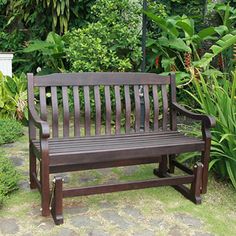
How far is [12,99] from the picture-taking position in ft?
18.1

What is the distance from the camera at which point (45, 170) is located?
9.18ft

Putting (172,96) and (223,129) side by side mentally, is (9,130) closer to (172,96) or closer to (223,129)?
(172,96)

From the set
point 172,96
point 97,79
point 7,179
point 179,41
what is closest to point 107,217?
point 7,179

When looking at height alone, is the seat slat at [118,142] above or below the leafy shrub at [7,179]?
above

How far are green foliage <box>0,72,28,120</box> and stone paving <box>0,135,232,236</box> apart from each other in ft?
6.88

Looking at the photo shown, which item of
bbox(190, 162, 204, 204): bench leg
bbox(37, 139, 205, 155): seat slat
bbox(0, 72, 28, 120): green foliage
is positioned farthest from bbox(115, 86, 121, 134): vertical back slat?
bbox(0, 72, 28, 120): green foliage

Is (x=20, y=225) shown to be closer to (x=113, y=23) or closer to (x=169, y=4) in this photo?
(x=113, y=23)

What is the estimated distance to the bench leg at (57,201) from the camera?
2823 mm

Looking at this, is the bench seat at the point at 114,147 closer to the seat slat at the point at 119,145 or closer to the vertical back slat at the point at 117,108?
the seat slat at the point at 119,145

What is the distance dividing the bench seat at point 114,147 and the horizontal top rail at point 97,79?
1.59 feet

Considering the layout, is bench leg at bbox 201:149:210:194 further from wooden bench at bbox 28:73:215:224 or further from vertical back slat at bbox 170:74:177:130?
vertical back slat at bbox 170:74:177:130

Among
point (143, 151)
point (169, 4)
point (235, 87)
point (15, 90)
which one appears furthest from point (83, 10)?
point (143, 151)

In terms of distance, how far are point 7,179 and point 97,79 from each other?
117 cm

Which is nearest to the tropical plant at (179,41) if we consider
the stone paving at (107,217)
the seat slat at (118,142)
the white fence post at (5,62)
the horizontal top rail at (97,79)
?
the horizontal top rail at (97,79)
